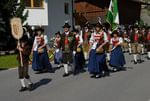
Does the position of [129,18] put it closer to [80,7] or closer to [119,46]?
[80,7]

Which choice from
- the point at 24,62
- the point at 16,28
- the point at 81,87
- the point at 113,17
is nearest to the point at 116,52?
the point at 81,87

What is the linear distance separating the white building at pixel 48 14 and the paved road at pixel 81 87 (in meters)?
17.2

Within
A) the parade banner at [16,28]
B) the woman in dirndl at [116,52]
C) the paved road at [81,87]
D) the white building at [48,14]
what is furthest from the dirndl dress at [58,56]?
the white building at [48,14]

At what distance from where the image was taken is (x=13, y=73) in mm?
15500

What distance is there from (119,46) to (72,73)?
193 centimetres

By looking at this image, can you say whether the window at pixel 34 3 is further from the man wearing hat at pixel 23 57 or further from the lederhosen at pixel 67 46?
the man wearing hat at pixel 23 57

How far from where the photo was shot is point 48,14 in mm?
32562

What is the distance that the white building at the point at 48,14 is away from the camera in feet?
105

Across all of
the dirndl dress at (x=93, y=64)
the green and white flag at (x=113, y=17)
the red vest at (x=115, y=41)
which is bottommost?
the dirndl dress at (x=93, y=64)

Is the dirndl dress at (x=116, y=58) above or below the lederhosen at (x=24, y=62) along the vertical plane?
below

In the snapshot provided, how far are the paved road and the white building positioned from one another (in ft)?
56.4

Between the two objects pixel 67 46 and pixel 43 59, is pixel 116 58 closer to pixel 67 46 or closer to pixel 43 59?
pixel 67 46

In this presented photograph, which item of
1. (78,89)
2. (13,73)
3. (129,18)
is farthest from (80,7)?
(78,89)

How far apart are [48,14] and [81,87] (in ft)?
69.9
